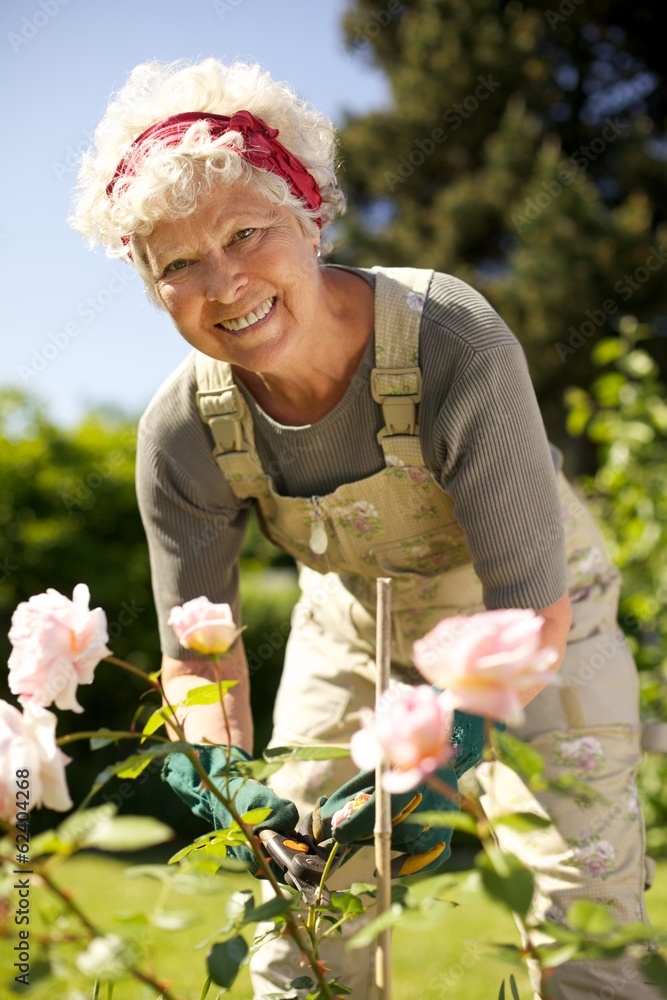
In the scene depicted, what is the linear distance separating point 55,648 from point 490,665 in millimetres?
397

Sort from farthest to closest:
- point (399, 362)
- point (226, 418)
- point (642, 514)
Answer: point (642, 514)
point (226, 418)
point (399, 362)

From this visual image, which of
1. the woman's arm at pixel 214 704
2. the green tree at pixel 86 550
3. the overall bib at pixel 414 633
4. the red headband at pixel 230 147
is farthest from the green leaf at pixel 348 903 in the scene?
the green tree at pixel 86 550

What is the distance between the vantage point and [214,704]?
1693mm

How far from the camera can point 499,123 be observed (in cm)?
1435

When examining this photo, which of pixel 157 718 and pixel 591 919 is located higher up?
pixel 157 718

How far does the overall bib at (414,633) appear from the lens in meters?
1.61

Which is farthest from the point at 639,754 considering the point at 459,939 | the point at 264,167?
the point at 459,939

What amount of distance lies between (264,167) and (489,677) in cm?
102

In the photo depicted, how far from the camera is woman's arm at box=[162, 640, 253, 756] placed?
1617 millimetres

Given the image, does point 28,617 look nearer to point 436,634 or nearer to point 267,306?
point 436,634
